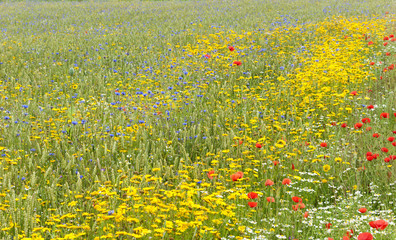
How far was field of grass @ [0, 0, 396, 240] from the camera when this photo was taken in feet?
8.94

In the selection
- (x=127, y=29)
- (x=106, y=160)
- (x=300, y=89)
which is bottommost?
(x=106, y=160)

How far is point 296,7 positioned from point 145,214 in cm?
1586

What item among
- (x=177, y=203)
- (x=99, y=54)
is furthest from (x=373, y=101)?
(x=99, y=54)

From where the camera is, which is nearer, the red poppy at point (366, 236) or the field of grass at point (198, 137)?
the red poppy at point (366, 236)

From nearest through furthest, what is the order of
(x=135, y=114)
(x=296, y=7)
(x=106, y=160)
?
(x=106, y=160)
(x=135, y=114)
(x=296, y=7)

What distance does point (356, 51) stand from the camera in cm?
792

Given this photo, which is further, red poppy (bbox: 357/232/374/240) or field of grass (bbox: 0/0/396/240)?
field of grass (bbox: 0/0/396/240)

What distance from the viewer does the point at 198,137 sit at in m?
4.42

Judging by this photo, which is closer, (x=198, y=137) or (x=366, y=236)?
(x=366, y=236)

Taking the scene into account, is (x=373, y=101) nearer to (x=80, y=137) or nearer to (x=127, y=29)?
(x=80, y=137)

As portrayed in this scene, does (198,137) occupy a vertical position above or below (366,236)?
below

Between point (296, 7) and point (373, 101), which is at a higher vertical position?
point (296, 7)

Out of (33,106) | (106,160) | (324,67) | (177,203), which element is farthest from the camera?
(324,67)

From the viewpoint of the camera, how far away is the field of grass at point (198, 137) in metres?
2.72
